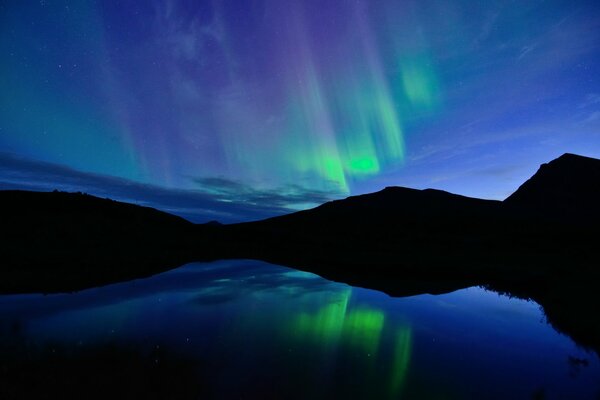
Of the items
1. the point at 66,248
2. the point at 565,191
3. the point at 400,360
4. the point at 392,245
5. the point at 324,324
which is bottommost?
the point at 400,360

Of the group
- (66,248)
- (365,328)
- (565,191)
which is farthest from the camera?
(565,191)

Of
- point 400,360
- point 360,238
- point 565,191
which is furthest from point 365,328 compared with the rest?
point 565,191

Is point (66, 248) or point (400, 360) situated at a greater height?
point (66, 248)

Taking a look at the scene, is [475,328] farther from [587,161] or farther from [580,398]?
[587,161]

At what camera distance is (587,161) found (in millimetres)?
Result: 156250

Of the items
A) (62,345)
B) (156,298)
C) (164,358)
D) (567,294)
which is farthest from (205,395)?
(567,294)

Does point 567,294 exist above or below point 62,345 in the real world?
above

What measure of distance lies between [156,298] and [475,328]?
2096 centimetres

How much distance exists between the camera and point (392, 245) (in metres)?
76.2

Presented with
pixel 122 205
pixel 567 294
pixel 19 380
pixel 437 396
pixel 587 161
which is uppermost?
pixel 587 161

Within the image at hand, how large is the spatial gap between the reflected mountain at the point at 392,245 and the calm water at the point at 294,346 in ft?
12.0

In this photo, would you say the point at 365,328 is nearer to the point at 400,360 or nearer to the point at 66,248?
the point at 400,360

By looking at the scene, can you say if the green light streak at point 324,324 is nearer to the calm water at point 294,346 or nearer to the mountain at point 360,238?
the calm water at point 294,346

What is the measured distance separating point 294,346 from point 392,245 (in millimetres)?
68577
